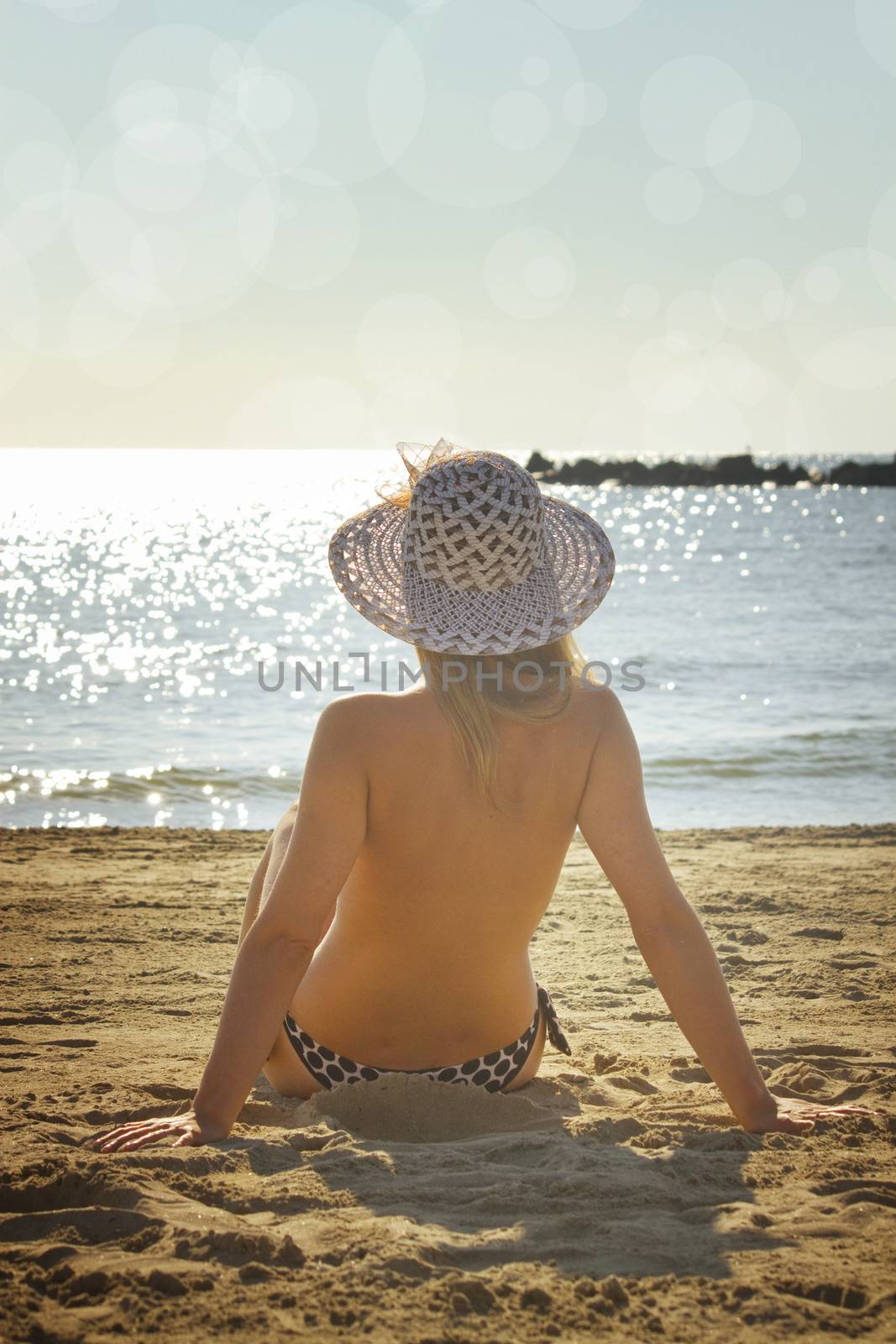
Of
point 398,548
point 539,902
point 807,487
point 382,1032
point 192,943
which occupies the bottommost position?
point 192,943

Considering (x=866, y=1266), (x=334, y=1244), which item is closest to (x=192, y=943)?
(x=334, y=1244)

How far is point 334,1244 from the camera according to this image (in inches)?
75.9

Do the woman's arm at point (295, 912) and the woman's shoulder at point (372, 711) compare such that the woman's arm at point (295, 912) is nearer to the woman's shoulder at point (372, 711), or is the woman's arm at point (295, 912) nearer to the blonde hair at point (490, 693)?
the woman's shoulder at point (372, 711)

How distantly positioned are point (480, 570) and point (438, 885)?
25.4 inches

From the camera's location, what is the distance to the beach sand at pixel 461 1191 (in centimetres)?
176

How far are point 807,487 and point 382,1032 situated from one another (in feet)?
289

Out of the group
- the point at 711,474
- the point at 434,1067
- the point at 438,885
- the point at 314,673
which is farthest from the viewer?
the point at 711,474

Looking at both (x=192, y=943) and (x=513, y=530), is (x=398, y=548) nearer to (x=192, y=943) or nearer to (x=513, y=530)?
(x=513, y=530)

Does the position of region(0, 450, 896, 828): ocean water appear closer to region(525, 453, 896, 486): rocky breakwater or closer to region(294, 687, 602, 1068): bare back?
region(294, 687, 602, 1068): bare back

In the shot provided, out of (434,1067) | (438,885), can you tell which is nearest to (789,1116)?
(434,1067)

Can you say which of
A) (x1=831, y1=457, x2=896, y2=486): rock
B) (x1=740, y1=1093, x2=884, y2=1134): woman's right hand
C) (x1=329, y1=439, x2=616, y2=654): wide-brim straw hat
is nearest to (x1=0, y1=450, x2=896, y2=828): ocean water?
(x1=329, y1=439, x2=616, y2=654): wide-brim straw hat

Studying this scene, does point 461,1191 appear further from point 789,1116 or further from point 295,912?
point 789,1116

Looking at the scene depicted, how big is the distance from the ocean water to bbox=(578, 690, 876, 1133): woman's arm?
4408mm

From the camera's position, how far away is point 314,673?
16812 mm
